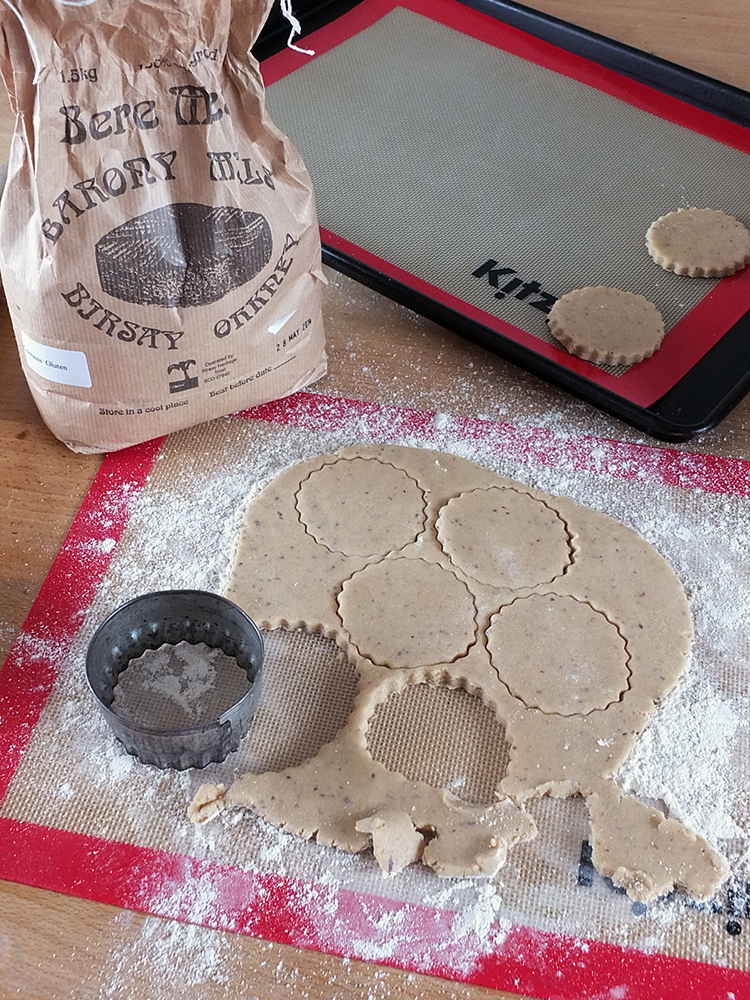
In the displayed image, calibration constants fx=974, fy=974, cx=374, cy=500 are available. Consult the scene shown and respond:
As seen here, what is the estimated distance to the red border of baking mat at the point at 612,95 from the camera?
1.29 meters

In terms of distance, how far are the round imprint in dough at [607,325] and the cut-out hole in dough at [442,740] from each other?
53cm

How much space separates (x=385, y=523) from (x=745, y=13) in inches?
58.1

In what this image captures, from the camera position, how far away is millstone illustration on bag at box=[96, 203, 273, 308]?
41.2 inches

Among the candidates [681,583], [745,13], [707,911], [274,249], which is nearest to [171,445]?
[274,249]

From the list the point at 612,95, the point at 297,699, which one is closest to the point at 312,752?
the point at 297,699

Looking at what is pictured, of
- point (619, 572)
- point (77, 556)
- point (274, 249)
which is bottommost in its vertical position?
point (77, 556)

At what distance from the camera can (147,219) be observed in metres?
1.04

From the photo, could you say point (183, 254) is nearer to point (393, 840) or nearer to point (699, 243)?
point (393, 840)

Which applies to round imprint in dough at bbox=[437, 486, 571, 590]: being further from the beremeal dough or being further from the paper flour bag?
the paper flour bag

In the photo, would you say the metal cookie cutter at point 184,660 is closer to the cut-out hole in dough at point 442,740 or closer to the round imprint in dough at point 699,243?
the cut-out hole in dough at point 442,740

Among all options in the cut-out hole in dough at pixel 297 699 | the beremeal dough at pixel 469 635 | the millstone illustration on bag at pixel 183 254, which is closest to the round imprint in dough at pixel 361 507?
the beremeal dough at pixel 469 635

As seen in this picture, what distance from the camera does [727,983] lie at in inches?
32.2

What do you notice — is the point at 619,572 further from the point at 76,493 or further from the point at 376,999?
the point at 76,493

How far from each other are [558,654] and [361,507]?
0.30m
